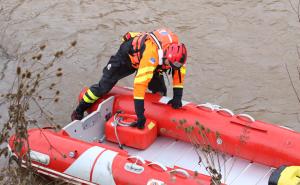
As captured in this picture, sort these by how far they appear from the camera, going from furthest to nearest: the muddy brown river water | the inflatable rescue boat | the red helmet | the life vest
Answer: the muddy brown river water < the life vest < the red helmet < the inflatable rescue boat

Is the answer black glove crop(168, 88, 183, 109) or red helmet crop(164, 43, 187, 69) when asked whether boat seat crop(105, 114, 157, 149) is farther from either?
red helmet crop(164, 43, 187, 69)

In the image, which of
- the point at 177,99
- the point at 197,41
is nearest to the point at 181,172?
the point at 177,99

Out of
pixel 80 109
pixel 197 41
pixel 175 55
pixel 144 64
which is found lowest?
pixel 80 109

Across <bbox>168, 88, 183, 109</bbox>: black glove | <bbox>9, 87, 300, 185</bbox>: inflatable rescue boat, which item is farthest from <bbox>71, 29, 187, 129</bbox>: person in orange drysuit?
<bbox>9, 87, 300, 185</bbox>: inflatable rescue boat

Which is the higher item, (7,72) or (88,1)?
(88,1)

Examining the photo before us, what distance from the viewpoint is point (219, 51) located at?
7.31 metres

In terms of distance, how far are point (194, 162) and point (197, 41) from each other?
3130 mm

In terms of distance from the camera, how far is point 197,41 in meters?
7.58

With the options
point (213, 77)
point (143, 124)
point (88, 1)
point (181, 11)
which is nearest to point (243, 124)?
point (143, 124)

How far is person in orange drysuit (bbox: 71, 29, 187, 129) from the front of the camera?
470 cm

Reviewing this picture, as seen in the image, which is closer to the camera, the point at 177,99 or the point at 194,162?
the point at 194,162

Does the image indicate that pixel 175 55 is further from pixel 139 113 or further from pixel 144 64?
pixel 139 113

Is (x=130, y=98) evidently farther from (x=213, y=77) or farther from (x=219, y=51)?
(x=219, y=51)

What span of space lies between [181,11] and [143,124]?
3775 mm
